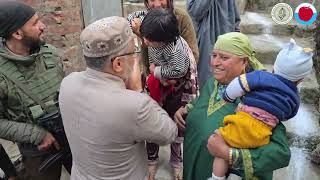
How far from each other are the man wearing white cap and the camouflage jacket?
70 centimetres

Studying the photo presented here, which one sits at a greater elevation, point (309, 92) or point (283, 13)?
point (283, 13)

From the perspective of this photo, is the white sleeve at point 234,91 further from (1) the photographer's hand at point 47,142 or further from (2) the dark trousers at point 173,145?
(1) the photographer's hand at point 47,142

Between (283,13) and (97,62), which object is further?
(283,13)

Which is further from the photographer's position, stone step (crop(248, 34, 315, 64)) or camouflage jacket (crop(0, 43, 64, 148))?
stone step (crop(248, 34, 315, 64))

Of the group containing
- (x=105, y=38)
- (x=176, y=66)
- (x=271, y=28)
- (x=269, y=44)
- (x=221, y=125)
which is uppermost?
(x=105, y=38)

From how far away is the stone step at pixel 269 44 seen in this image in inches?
187

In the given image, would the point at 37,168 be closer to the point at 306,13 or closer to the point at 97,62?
the point at 97,62

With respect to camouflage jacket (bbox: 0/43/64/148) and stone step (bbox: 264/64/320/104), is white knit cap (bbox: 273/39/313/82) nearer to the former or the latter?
camouflage jacket (bbox: 0/43/64/148)

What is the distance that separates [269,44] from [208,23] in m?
2.09

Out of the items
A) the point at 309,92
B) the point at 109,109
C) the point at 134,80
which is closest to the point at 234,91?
the point at 134,80

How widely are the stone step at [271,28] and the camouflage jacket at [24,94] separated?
3930mm

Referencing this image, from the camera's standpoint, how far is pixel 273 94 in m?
1.42

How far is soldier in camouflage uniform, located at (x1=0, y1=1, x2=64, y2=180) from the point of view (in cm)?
208

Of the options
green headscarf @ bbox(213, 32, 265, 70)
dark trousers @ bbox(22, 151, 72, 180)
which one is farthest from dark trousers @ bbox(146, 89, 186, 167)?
green headscarf @ bbox(213, 32, 265, 70)
